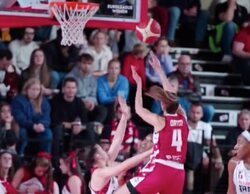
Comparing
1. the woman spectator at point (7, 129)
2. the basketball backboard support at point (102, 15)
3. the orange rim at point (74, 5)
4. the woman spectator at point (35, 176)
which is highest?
the orange rim at point (74, 5)

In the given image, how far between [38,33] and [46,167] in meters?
3.26

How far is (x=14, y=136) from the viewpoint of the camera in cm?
1416

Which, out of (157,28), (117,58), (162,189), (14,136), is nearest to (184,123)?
(162,189)

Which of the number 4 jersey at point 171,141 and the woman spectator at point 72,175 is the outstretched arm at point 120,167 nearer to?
the number 4 jersey at point 171,141

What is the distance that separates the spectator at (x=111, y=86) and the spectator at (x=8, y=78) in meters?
1.14

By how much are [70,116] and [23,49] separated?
130 centimetres

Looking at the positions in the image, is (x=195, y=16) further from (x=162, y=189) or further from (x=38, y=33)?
(x=162, y=189)

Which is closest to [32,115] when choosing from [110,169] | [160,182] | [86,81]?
[86,81]

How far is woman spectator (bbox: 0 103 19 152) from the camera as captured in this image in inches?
556

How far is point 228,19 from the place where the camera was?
57.4 ft

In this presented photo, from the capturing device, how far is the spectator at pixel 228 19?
57.2 feet

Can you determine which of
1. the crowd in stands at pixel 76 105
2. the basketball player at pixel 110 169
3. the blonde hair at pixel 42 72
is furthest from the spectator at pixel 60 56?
the basketball player at pixel 110 169

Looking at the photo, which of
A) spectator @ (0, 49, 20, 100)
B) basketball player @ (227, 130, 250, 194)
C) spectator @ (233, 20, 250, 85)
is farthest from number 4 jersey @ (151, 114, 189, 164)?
spectator @ (233, 20, 250, 85)

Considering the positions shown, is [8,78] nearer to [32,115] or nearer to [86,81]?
[32,115]
